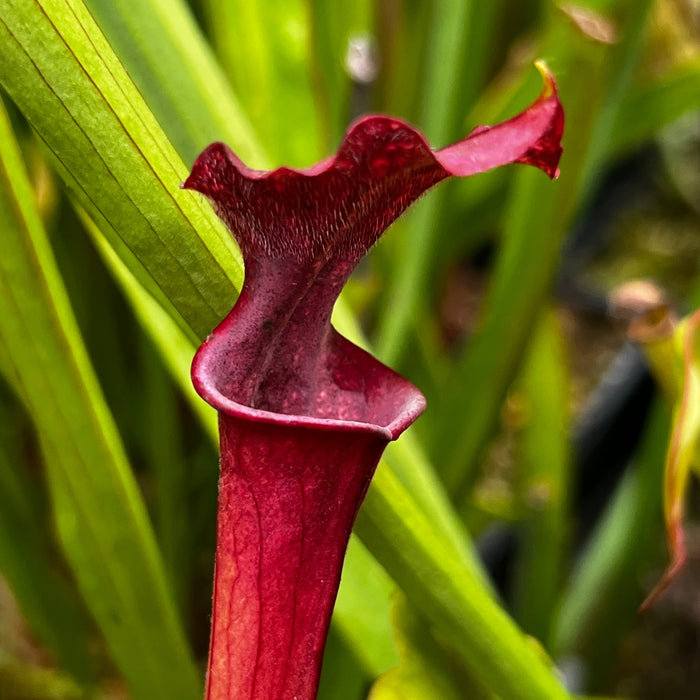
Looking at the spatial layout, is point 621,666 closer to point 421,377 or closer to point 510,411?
point 510,411

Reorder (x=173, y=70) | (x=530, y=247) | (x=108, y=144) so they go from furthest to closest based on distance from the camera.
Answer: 1. (x=530, y=247)
2. (x=173, y=70)
3. (x=108, y=144)

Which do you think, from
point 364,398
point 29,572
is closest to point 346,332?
point 364,398

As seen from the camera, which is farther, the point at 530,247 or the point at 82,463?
the point at 530,247

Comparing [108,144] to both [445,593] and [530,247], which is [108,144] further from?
[530,247]

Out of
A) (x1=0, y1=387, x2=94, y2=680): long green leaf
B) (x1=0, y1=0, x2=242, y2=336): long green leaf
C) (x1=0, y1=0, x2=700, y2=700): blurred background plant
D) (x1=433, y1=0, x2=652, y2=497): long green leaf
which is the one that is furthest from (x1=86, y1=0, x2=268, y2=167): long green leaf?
(x1=0, y1=387, x2=94, y2=680): long green leaf

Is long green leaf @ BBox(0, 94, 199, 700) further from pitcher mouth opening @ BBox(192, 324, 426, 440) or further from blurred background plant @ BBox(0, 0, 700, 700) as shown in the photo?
pitcher mouth opening @ BBox(192, 324, 426, 440)
